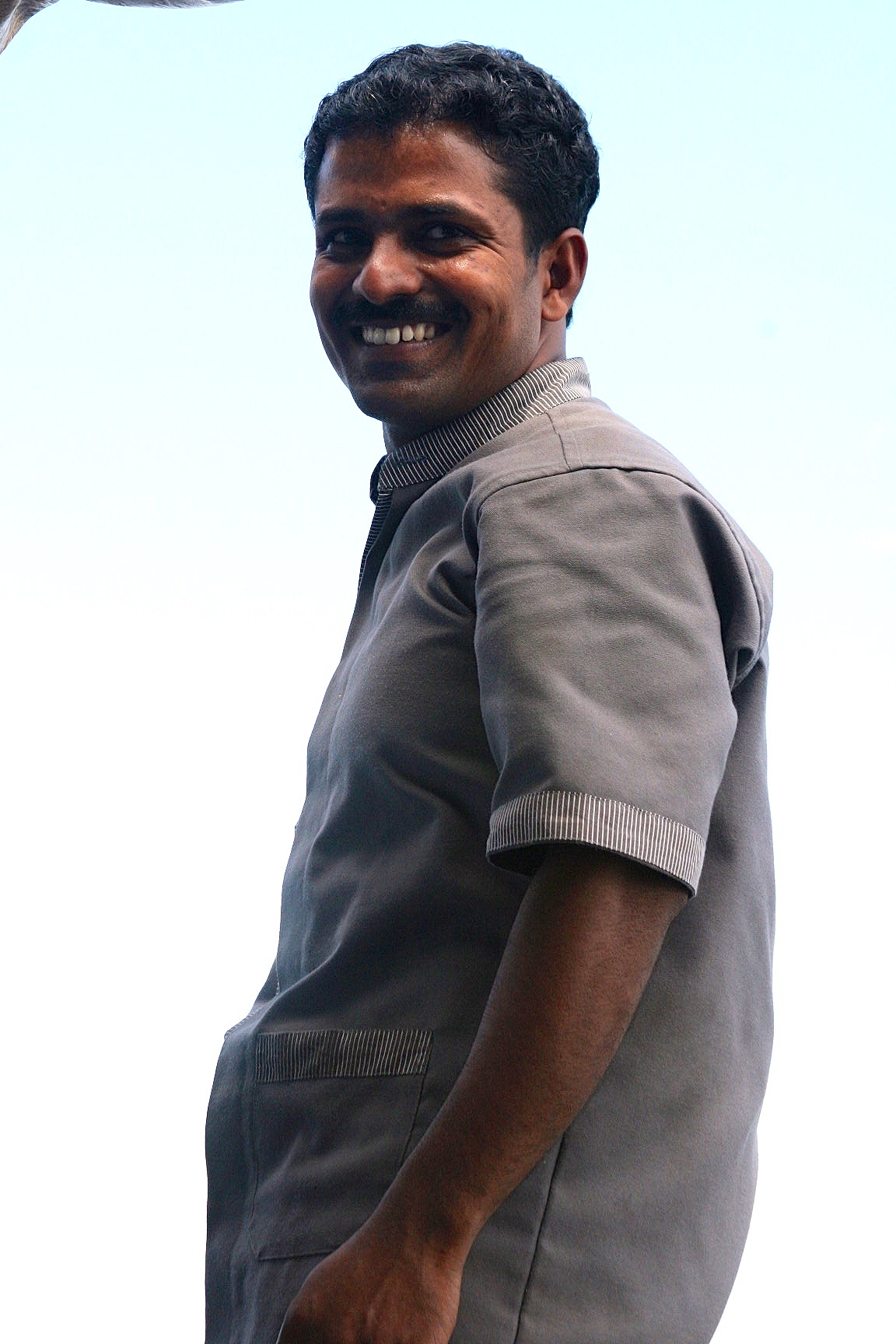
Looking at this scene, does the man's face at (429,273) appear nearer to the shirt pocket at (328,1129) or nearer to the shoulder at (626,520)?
the shoulder at (626,520)

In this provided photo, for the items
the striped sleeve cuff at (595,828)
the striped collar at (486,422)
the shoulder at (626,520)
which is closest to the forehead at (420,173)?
the striped collar at (486,422)

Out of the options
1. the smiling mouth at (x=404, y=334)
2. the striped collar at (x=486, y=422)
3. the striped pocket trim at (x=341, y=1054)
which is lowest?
the striped pocket trim at (x=341, y=1054)

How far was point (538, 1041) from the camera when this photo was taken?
90cm

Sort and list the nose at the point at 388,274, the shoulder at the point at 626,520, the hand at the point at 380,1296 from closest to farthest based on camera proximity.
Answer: the hand at the point at 380,1296 < the shoulder at the point at 626,520 < the nose at the point at 388,274

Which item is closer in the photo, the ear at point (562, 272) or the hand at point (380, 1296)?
the hand at point (380, 1296)

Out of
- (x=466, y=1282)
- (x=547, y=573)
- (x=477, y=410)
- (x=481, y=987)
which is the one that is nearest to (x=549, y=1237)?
(x=466, y=1282)

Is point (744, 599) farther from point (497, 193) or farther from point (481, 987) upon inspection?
point (497, 193)

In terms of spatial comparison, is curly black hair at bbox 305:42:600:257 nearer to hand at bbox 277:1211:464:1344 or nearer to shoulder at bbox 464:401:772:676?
shoulder at bbox 464:401:772:676

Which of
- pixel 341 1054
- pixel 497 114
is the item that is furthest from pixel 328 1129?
pixel 497 114

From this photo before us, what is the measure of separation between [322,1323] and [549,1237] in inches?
6.0

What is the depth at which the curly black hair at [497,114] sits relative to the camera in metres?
1.26

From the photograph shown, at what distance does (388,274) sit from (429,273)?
33 millimetres

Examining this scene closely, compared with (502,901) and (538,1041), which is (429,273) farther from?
(538,1041)

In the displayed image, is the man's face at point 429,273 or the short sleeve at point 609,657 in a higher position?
the man's face at point 429,273
